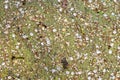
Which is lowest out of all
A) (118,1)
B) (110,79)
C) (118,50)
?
(110,79)

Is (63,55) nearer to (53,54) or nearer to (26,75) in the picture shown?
(53,54)

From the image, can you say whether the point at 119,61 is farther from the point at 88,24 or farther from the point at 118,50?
the point at 88,24

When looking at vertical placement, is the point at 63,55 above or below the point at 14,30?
below

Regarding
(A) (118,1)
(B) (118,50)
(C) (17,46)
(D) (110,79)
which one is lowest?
(D) (110,79)

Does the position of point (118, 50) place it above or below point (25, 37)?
below

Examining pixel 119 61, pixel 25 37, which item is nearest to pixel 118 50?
pixel 119 61

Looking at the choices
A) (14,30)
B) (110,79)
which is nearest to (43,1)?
(14,30)

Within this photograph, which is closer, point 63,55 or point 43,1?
point 63,55

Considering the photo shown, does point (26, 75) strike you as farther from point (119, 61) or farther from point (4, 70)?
point (119, 61)

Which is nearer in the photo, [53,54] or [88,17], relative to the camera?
[53,54]
